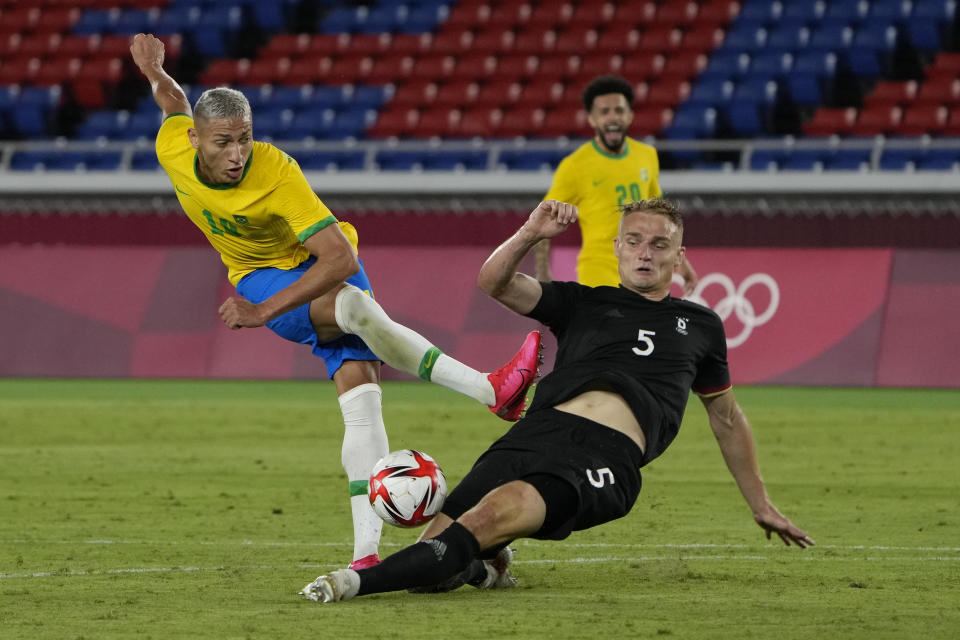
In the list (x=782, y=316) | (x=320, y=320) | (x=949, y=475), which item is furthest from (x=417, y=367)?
(x=782, y=316)

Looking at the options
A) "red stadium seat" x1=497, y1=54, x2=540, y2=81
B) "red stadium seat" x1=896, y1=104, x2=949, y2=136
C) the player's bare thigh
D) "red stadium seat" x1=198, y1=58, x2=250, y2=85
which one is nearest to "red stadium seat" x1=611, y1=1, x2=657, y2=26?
"red stadium seat" x1=497, y1=54, x2=540, y2=81

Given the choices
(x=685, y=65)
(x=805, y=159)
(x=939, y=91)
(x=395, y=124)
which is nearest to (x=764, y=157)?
(x=805, y=159)

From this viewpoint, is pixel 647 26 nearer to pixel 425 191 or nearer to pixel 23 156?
pixel 425 191

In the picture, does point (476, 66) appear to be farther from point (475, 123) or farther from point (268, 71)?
point (268, 71)

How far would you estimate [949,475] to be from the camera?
9.78 meters

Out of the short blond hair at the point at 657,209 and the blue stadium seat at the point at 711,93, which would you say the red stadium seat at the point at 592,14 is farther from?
the short blond hair at the point at 657,209

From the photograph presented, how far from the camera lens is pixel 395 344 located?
6418 millimetres

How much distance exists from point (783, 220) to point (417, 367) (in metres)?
10.6

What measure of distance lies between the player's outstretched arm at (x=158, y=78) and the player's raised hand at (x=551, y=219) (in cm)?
205

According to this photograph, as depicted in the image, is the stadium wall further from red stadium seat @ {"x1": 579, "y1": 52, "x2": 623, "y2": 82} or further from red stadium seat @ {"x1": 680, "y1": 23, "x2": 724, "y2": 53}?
red stadium seat @ {"x1": 680, "y1": 23, "x2": 724, "y2": 53}

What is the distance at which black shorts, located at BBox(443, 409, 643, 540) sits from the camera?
5422 millimetres

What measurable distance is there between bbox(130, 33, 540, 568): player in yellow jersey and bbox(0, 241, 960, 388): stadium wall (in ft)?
31.0

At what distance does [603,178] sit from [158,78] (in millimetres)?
3361

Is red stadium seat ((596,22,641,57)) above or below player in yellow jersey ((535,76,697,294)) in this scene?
above
